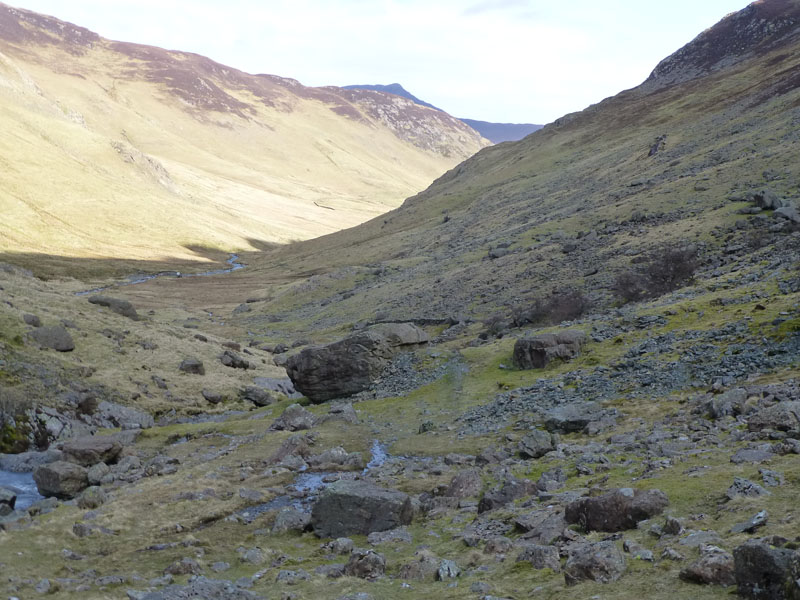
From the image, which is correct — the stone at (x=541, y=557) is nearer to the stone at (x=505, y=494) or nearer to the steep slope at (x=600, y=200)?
the stone at (x=505, y=494)

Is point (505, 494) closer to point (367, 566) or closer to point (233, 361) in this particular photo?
point (367, 566)

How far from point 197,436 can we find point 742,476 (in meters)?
28.0

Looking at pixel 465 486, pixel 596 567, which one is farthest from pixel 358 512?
pixel 596 567

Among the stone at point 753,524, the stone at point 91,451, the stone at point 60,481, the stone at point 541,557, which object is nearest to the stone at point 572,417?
the stone at point 541,557

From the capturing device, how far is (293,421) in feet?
116

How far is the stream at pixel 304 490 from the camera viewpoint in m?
23.4

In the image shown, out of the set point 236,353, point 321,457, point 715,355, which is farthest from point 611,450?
point 236,353

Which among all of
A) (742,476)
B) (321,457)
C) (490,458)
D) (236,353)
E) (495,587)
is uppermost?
(742,476)

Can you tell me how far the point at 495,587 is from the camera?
44.9ft

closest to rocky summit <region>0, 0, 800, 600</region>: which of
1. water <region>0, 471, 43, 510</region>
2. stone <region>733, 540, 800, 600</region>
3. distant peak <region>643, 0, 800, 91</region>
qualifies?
stone <region>733, 540, 800, 600</region>

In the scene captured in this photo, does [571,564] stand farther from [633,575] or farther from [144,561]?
[144,561]

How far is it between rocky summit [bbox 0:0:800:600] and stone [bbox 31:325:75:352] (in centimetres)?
15

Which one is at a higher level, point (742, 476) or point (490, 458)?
point (742, 476)

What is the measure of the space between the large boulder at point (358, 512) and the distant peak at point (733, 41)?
150 metres
